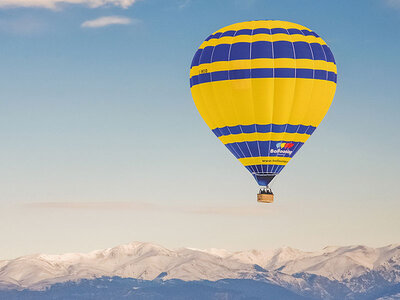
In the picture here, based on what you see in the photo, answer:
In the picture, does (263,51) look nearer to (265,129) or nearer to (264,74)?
(264,74)

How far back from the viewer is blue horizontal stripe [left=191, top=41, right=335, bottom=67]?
10100 cm

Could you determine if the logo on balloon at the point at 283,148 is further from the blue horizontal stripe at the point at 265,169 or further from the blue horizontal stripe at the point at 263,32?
the blue horizontal stripe at the point at 263,32

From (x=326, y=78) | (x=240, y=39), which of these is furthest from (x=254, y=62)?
(x=326, y=78)

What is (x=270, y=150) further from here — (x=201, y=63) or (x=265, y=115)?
(x=201, y=63)

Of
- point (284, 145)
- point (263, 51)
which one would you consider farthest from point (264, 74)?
point (284, 145)

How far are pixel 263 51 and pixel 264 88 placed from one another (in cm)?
436

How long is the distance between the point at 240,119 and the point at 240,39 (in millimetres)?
9544

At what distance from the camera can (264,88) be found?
331ft

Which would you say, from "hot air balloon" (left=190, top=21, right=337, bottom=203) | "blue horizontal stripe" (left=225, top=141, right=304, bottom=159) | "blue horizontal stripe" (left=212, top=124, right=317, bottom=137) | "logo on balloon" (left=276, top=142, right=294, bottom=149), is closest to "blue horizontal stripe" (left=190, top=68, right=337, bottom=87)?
"hot air balloon" (left=190, top=21, right=337, bottom=203)

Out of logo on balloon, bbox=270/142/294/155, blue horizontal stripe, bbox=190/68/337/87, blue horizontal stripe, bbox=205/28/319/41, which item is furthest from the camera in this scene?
logo on balloon, bbox=270/142/294/155

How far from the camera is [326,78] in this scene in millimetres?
105000

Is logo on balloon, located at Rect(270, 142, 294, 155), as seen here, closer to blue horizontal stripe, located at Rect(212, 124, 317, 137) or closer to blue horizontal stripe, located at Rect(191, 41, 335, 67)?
blue horizontal stripe, located at Rect(212, 124, 317, 137)

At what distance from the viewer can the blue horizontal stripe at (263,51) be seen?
331ft

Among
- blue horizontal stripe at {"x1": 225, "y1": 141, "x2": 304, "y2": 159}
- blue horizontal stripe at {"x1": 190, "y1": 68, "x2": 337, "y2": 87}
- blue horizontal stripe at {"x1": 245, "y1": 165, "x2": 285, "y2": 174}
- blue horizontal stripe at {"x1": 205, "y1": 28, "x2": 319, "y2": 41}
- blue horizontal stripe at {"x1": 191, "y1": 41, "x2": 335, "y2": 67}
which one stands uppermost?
blue horizontal stripe at {"x1": 205, "y1": 28, "x2": 319, "y2": 41}
